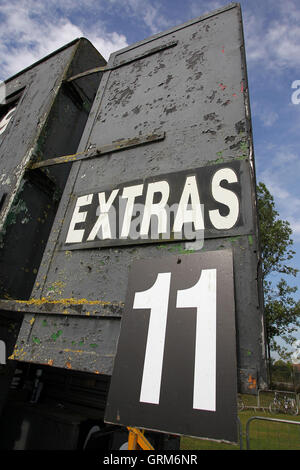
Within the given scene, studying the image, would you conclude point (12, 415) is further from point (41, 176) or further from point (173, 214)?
point (173, 214)

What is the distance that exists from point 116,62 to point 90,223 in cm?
265

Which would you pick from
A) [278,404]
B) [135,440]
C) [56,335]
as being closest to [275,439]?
Answer: [135,440]

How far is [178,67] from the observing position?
2.83m

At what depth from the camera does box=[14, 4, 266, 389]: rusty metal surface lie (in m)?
1.53

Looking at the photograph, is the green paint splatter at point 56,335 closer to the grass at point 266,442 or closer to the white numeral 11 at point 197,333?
the white numeral 11 at point 197,333

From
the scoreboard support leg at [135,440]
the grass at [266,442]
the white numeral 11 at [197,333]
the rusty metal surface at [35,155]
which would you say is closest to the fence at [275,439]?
the grass at [266,442]

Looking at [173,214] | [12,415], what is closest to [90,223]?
[173,214]

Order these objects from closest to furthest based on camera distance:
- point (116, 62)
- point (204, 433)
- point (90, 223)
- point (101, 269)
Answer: point (204, 433)
point (101, 269)
point (90, 223)
point (116, 62)

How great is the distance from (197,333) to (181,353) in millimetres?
127

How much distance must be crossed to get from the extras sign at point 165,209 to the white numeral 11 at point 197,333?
1.23ft

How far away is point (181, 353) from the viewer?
50.4 inches
